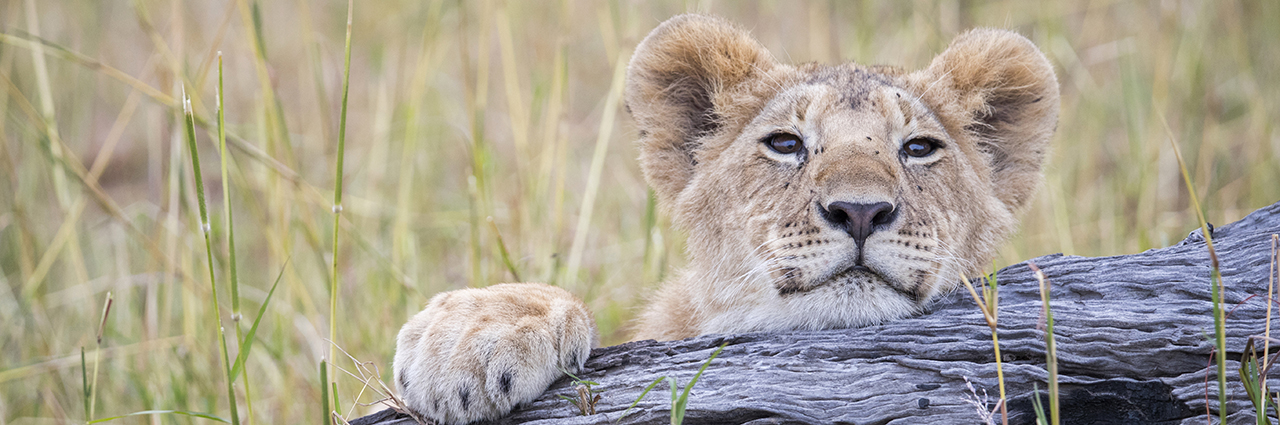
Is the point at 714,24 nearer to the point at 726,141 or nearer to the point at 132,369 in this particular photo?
the point at 726,141

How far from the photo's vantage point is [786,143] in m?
3.52

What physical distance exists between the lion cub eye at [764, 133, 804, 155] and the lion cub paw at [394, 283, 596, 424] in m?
1.03

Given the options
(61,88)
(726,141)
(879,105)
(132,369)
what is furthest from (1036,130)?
(61,88)

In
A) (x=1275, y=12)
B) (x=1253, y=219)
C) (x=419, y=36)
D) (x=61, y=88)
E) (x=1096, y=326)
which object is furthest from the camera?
(x=419, y=36)

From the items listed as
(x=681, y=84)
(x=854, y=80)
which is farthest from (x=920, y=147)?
(x=681, y=84)

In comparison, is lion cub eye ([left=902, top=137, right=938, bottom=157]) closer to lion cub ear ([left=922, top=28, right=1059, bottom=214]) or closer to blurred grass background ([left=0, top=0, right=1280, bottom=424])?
lion cub ear ([left=922, top=28, right=1059, bottom=214])

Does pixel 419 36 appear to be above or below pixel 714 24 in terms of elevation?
above

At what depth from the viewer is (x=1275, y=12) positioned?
729 cm

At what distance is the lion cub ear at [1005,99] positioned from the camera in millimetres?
3797

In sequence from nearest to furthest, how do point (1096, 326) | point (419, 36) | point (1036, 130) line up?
point (1096, 326) → point (1036, 130) → point (419, 36)

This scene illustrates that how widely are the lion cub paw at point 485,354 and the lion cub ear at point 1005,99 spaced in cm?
183

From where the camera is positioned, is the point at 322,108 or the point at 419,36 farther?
the point at 419,36

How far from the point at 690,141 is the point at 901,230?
1.43 m

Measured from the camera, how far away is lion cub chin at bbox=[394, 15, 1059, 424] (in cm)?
283
